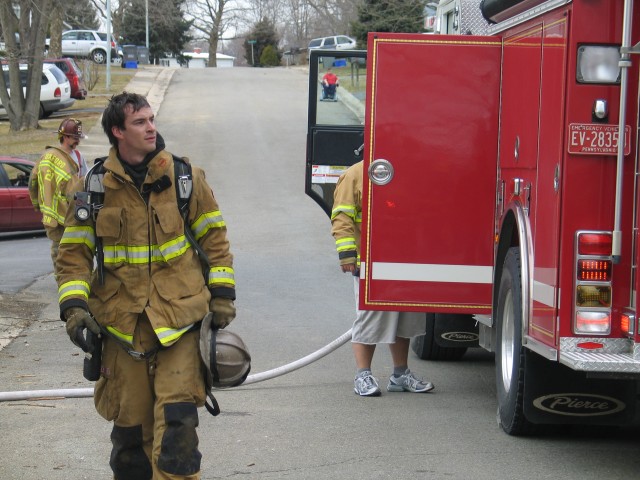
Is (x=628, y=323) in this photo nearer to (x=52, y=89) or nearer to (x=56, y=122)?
(x=56, y=122)

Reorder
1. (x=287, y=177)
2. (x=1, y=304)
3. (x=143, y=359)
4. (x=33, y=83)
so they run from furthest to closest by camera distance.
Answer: (x=33, y=83) < (x=287, y=177) < (x=1, y=304) < (x=143, y=359)

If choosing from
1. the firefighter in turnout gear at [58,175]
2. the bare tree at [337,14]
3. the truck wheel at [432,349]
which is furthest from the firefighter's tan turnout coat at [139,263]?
the bare tree at [337,14]

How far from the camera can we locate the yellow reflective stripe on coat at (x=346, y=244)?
23.8 ft

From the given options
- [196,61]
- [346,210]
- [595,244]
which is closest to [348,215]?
[346,210]

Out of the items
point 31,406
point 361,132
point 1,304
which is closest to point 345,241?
point 31,406

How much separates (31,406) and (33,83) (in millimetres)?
24934

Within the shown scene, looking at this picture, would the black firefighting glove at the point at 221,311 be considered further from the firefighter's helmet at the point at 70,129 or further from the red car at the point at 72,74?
the red car at the point at 72,74

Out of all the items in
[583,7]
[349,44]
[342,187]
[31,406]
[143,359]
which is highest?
[349,44]

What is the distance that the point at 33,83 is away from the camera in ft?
100

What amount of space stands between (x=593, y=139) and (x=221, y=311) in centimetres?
206

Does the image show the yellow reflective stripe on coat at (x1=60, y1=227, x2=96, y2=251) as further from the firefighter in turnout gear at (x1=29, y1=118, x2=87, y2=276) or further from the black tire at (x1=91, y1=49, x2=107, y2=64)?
the black tire at (x1=91, y1=49, x2=107, y2=64)

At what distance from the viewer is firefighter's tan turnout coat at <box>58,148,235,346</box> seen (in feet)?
14.7

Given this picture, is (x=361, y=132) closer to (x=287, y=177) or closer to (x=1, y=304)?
(x=1, y=304)

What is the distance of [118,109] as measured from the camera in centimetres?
451
